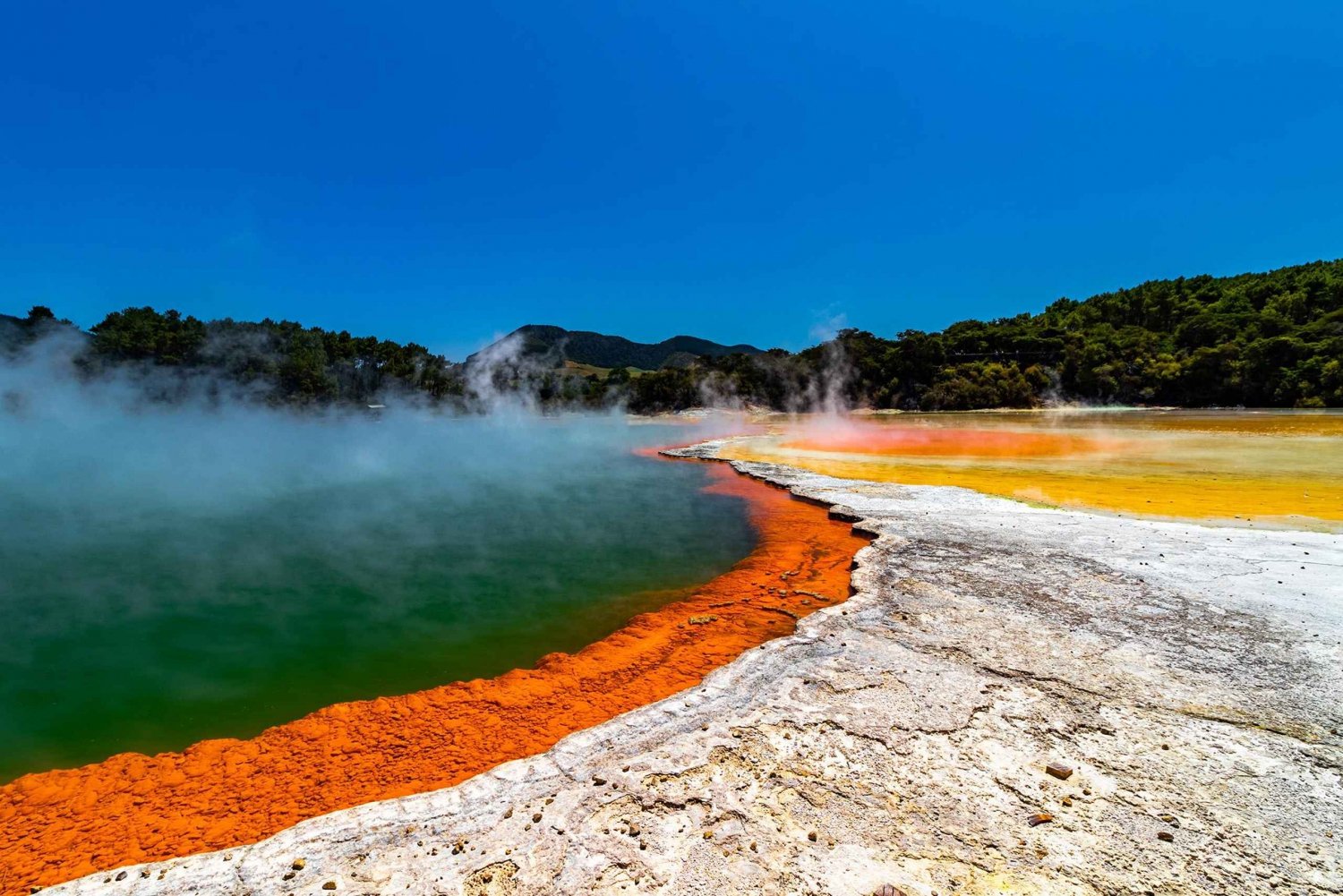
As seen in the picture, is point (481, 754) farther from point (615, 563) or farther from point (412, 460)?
point (412, 460)

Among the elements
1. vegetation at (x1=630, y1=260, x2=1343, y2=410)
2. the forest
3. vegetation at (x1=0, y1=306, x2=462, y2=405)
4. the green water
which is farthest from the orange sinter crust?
vegetation at (x1=630, y1=260, x2=1343, y2=410)

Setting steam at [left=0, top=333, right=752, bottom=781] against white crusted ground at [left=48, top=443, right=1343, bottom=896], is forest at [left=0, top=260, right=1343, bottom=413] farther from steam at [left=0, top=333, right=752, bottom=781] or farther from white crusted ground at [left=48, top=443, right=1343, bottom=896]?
white crusted ground at [left=48, top=443, right=1343, bottom=896]

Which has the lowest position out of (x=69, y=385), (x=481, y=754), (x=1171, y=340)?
(x=481, y=754)

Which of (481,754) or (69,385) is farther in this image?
(69,385)

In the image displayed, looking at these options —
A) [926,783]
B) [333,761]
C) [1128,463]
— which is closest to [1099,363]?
[1128,463]

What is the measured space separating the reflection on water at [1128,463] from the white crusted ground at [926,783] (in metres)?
6.60

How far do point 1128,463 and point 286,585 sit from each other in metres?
22.8

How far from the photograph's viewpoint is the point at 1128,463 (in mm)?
17625

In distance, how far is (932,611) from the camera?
5.90 metres

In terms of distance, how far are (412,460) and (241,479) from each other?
6.91 meters

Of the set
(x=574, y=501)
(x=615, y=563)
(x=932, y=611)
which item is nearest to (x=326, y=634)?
(x=615, y=563)

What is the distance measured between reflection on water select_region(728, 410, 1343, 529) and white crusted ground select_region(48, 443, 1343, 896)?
21.7ft

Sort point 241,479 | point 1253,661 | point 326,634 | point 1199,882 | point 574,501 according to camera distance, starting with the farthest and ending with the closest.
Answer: point 241,479
point 574,501
point 326,634
point 1253,661
point 1199,882

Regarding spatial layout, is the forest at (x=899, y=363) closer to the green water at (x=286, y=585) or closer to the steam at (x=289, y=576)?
the steam at (x=289, y=576)
